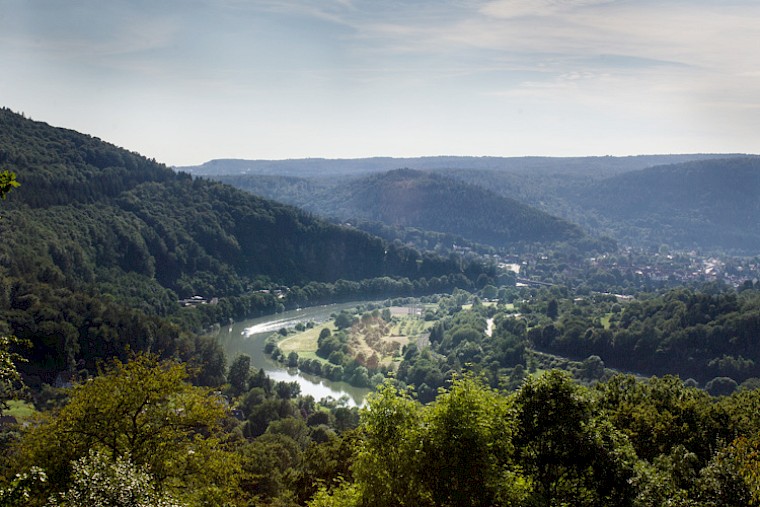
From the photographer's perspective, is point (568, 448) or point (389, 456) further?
point (568, 448)

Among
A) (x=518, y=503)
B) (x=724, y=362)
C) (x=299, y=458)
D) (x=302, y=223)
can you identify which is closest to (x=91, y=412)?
(x=518, y=503)

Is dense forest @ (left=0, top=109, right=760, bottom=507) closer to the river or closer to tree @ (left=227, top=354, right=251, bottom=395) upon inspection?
tree @ (left=227, top=354, right=251, bottom=395)

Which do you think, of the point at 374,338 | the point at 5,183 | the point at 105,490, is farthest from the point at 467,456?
the point at 374,338

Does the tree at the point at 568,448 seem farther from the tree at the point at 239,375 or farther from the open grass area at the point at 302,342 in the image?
the open grass area at the point at 302,342

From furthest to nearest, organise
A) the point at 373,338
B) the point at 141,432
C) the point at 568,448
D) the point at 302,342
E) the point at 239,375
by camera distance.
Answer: the point at 373,338 < the point at 302,342 < the point at 239,375 < the point at 141,432 < the point at 568,448

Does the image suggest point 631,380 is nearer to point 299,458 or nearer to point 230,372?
point 299,458

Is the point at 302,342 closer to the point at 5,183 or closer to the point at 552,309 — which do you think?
the point at 552,309
